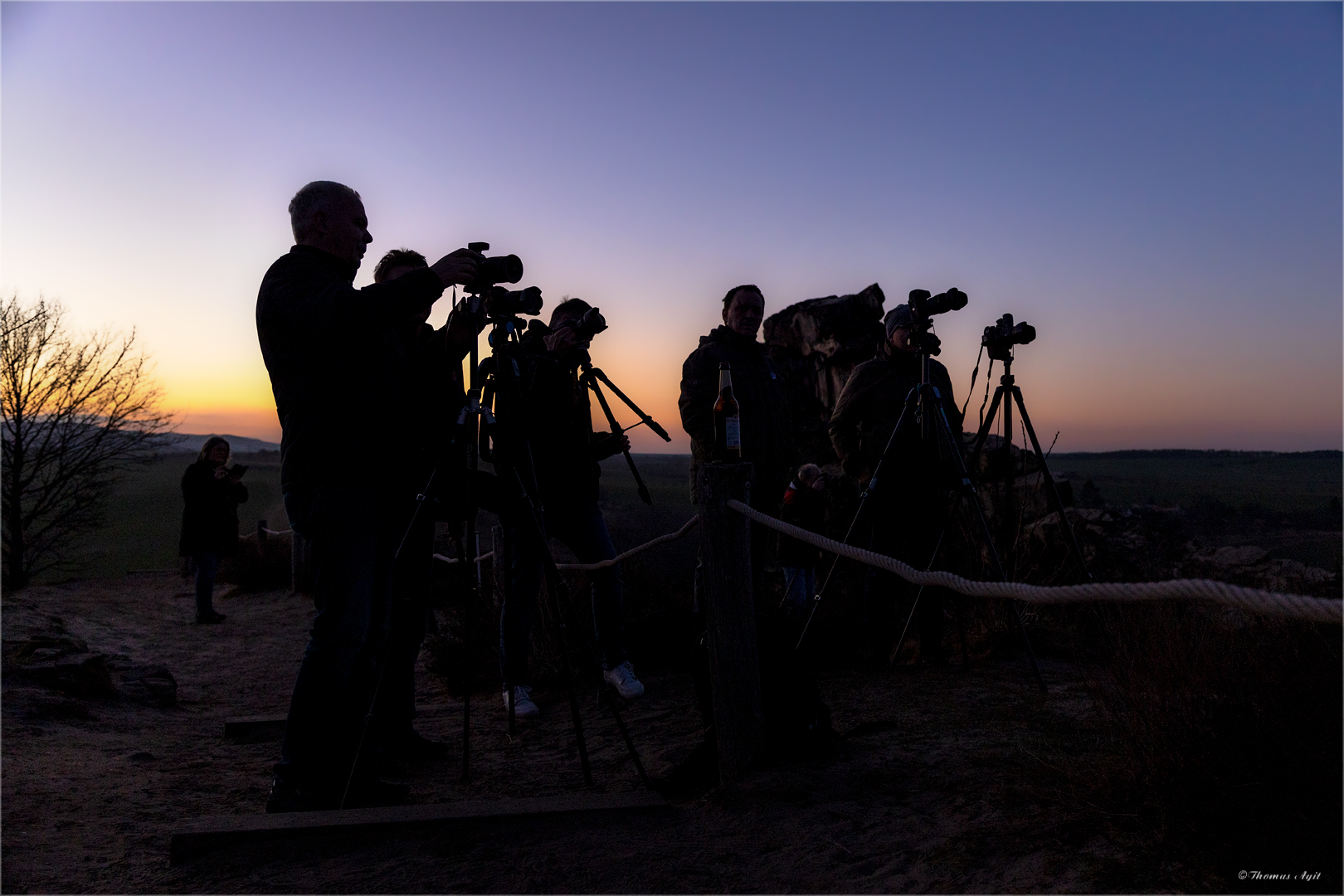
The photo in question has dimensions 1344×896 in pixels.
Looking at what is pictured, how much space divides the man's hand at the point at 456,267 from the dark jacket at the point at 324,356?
0.07 meters

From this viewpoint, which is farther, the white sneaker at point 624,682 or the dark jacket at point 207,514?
the dark jacket at point 207,514

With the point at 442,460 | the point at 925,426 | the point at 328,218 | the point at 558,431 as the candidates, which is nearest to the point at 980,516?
the point at 925,426

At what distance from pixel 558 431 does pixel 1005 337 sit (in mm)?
2274

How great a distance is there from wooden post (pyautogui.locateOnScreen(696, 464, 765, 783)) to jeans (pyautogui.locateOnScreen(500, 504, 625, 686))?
119cm

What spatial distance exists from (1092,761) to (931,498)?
214 centimetres

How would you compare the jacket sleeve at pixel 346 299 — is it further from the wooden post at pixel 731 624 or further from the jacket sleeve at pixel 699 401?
the jacket sleeve at pixel 699 401

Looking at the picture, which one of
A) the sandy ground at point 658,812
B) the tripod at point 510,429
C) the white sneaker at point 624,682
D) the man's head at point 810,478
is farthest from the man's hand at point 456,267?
the man's head at point 810,478

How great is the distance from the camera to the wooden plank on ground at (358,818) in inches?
96.6

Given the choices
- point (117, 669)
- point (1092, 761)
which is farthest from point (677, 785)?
point (117, 669)

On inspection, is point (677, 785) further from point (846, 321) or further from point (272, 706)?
point (846, 321)

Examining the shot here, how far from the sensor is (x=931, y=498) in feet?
15.2

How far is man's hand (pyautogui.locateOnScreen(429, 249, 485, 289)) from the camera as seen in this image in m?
2.88

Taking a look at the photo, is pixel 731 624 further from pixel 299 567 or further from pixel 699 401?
pixel 299 567

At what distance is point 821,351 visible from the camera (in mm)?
14273
